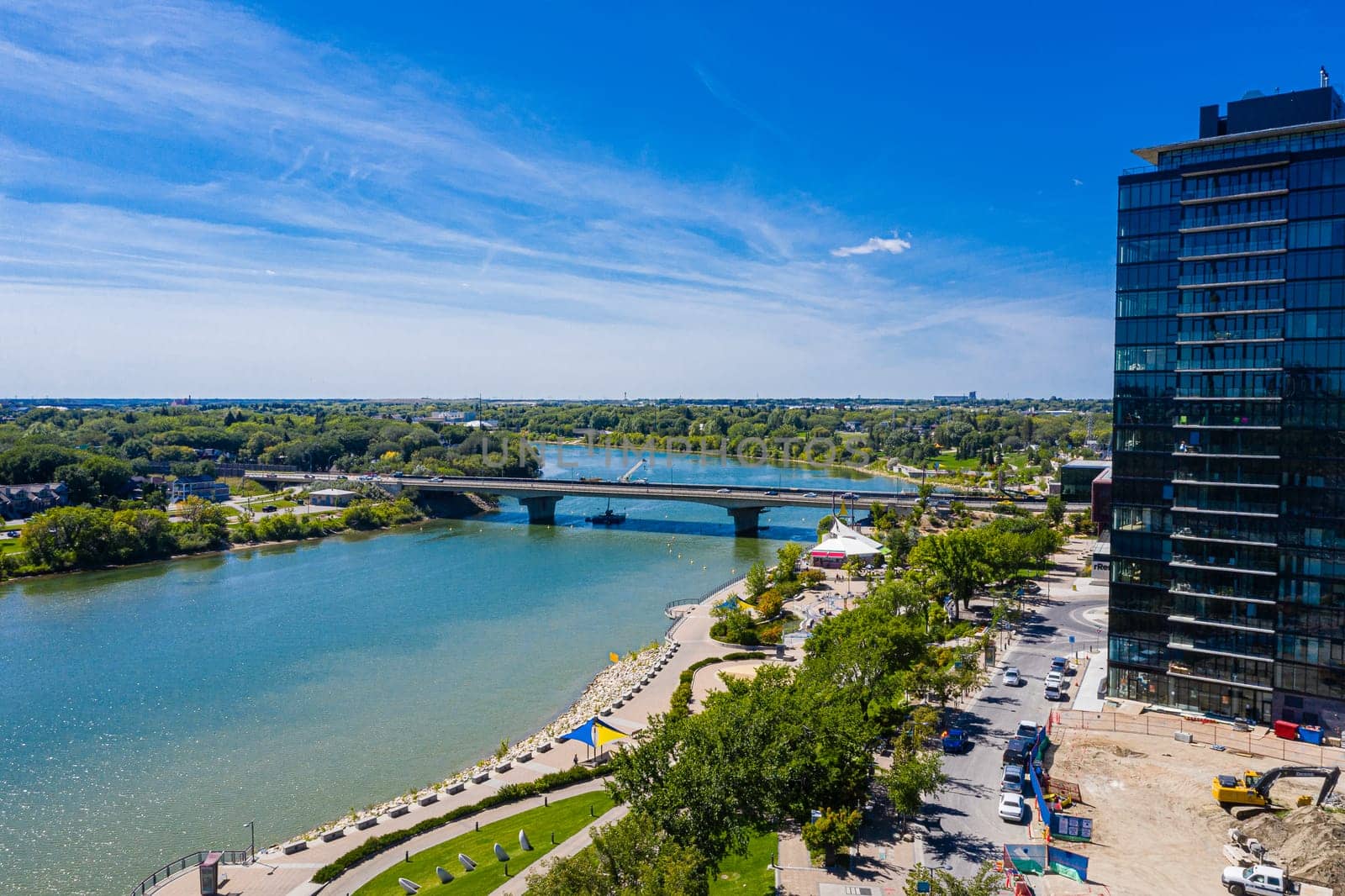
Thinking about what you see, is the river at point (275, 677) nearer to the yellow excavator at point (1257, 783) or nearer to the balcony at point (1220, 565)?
the yellow excavator at point (1257, 783)

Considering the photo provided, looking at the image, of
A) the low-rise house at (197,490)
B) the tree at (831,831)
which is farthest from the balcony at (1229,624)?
the low-rise house at (197,490)

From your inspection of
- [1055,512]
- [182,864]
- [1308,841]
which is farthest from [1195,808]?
[1055,512]

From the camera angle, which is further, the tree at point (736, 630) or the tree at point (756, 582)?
the tree at point (756, 582)

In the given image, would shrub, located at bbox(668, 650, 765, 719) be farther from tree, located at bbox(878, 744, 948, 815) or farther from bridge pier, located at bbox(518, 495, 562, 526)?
bridge pier, located at bbox(518, 495, 562, 526)

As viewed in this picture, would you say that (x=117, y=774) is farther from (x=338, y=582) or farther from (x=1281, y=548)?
(x=1281, y=548)

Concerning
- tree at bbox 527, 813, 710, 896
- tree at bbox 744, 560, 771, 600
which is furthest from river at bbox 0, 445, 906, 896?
tree at bbox 527, 813, 710, 896

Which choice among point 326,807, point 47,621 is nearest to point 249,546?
point 47,621
